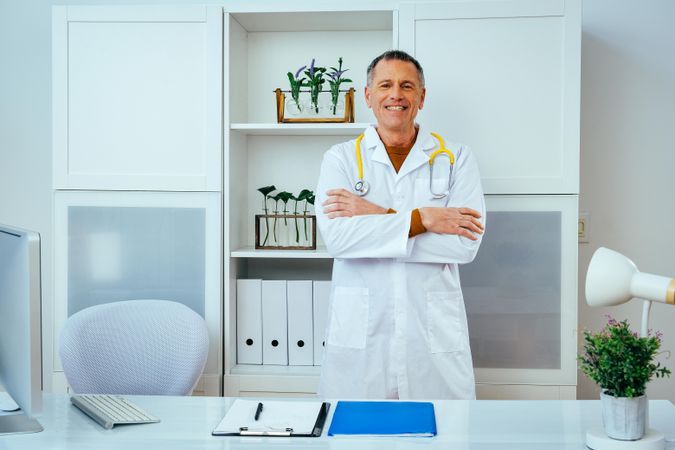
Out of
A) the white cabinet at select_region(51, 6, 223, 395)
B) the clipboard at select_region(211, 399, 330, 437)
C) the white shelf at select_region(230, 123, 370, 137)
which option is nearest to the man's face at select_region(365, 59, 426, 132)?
the white shelf at select_region(230, 123, 370, 137)

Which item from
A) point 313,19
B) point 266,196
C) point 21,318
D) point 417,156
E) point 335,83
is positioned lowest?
point 21,318

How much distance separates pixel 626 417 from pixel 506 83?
1608 millimetres

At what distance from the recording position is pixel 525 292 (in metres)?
2.88

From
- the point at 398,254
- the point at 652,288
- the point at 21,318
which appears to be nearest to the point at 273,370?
the point at 398,254

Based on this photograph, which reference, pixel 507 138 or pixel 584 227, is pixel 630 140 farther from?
pixel 507 138

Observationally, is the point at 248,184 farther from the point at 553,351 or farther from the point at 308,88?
the point at 553,351

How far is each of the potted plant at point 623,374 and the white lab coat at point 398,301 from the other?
96 cm

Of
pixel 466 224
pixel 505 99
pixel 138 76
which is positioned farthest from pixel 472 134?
pixel 138 76

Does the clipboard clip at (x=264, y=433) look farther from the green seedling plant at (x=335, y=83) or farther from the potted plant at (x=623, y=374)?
the green seedling plant at (x=335, y=83)

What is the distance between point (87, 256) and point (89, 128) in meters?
0.51

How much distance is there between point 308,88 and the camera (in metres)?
3.17

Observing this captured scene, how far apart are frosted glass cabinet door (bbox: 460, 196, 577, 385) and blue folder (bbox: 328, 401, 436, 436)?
3.59ft

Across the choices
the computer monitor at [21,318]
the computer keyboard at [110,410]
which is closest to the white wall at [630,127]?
the computer keyboard at [110,410]

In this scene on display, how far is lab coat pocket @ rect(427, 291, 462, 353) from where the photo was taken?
250cm
